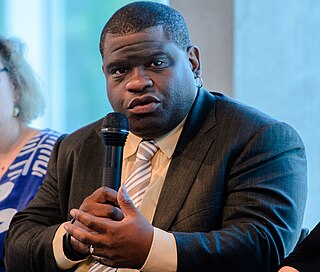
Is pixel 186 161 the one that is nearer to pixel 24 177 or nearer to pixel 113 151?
pixel 113 151

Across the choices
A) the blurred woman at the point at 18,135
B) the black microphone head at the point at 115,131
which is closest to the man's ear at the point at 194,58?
the black microphone head at the point at 115,131

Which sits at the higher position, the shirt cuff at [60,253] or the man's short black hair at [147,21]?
the man's short black hair at [147,21]

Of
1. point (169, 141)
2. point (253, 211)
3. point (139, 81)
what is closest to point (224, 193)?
point (253, 211)

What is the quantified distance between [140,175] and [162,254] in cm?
32

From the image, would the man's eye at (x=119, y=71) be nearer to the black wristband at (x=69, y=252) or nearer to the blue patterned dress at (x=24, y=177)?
the black wristband at (x=69, y=252)

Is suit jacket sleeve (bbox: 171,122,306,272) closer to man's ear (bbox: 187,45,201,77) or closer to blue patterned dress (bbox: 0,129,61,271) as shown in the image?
man's ear (bbox: 187,45,201,77)

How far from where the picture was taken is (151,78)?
5.93 feet

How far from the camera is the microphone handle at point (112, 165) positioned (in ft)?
4.98

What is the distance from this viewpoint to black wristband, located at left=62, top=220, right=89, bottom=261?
72.9 inches

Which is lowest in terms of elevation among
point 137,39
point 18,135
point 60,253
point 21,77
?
point 60,253

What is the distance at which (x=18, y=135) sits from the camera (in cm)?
279

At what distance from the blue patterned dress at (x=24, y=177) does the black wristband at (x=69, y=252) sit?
0.64 metres

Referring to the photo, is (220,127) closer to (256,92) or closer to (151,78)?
(151,78)

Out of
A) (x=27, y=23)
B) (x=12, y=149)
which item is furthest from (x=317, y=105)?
(x=27, y=23)
